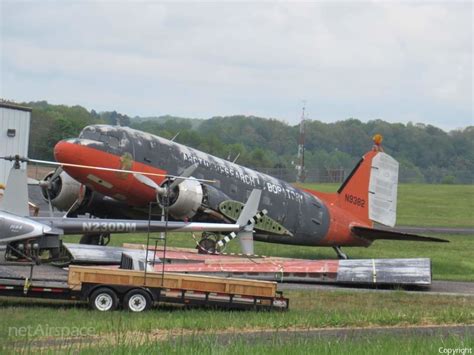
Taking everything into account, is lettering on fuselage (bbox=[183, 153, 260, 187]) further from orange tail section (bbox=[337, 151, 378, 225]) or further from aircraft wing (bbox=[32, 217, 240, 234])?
aircraft wing (bbox=[32, 217, 240, 234])

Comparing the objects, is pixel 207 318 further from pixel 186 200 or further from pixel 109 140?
pixel 109 140

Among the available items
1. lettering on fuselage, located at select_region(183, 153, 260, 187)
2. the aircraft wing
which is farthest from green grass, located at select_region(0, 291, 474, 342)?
lettering on fuselage, located at select_region(183, 153, 260, 187)

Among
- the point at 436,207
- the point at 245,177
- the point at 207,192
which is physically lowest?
the point at 207,192

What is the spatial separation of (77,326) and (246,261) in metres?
11.2

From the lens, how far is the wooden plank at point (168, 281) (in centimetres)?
1734

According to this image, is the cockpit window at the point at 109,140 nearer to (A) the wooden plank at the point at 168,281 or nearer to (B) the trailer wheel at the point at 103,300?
(A) the wooden plank at the point at 168,281

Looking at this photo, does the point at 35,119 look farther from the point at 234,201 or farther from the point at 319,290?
the point at 319,290

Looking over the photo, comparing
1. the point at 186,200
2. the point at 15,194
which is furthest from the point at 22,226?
the point at 186,200

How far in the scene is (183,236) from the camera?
41094 millimetres

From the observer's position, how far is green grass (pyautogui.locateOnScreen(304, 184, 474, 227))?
6266 centimetres

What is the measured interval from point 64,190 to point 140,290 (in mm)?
12264

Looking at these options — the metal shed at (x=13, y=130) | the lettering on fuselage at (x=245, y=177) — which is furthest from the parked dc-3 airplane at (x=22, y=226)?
the metal shed at (x=13, y=130)

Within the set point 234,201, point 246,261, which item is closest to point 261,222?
point 234,201

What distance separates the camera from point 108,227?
21281mm
